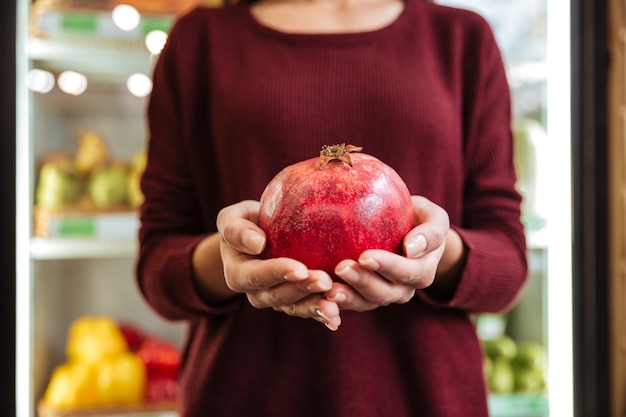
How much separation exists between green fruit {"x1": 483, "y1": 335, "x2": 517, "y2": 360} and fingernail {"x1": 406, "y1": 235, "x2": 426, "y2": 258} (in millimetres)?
1074

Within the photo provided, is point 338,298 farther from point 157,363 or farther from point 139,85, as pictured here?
point 139,85

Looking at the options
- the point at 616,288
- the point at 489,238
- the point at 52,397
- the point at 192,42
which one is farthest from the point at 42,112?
the point at 616,288

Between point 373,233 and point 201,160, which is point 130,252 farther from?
point 373,233

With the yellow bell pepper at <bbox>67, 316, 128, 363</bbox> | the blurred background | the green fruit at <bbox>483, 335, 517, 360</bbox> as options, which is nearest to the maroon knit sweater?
the blurred background

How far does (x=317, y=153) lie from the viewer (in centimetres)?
63

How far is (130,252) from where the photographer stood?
3.96 feet

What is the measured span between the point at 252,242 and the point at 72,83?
3.77 feet

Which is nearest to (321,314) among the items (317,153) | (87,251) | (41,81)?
(317,153)

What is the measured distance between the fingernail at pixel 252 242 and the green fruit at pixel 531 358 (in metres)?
1.13

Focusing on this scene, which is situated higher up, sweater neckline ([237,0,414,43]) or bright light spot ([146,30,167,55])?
bright light spot ([146,30,167,55])

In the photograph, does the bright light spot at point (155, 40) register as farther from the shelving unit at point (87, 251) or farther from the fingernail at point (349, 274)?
the fingernail at point (349, 274)

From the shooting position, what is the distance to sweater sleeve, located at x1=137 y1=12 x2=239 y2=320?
69 cm

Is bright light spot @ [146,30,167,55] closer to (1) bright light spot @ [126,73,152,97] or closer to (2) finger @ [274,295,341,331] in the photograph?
(1) bright light spot @ [126,73,152,97]

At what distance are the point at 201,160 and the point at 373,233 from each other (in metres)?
0.33
